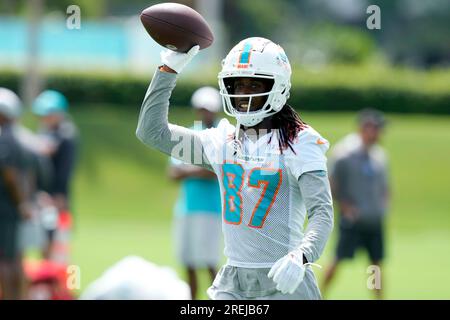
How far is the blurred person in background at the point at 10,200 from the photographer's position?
861 cm

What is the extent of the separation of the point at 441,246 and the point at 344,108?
11.8 m

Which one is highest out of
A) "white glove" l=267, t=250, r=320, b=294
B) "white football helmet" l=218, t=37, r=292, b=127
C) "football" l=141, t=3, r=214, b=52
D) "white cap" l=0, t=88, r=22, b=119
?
"white cap" l=0, t=88, r=22, b=119

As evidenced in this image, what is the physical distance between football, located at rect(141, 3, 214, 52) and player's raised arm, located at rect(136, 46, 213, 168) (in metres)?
0.04

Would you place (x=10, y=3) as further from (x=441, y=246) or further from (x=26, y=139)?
(x=26, y=139)

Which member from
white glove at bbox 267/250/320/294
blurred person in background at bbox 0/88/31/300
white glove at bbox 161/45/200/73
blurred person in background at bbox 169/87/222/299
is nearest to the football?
white glove at bbox 161/45/200/73

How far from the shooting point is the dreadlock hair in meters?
4.63

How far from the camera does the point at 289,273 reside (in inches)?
168

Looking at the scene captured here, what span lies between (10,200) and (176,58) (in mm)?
4307

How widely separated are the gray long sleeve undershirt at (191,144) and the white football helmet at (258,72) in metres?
0.25

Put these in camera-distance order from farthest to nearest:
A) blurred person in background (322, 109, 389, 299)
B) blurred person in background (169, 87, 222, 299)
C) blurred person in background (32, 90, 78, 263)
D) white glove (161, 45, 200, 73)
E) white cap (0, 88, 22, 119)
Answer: blurred person in background (32, 90, 78, 263) → blurred person in background (322, 109, 389, 299) → blurred person in background (169, 87, 222, 299) → white cap (0, 88, 22, 119) → white glove (161, 45, 200, 73)

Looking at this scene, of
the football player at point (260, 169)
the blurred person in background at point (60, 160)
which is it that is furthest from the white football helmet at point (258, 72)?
the blurred person in background at point (60, 160)

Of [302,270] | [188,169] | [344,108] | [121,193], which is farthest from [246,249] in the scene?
[344,108]

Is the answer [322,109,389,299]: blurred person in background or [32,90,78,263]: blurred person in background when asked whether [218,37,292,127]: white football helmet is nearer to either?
[322,109,389,299]: blurred person in background

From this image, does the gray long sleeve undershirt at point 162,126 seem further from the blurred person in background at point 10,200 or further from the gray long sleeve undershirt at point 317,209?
the blurred person in background at point 10,200
